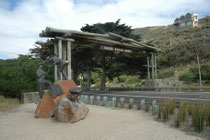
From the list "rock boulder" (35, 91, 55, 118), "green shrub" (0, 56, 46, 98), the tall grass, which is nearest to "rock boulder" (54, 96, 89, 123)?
"rock boulder" (35, 91, 55, 118)

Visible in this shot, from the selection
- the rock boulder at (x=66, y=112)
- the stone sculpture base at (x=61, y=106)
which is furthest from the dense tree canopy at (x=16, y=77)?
the rock boulder at (x=66, y=112)

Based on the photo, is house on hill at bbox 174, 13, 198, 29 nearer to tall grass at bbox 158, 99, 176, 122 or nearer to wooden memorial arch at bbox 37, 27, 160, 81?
wooden memorial arch at bbox 37, 27, 160, 81

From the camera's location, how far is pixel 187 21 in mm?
54188

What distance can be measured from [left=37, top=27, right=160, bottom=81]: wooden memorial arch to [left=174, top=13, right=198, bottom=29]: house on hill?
1660 inches


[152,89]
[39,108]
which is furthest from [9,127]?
[152,89]

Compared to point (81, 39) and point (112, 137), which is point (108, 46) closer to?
point (81, 39)

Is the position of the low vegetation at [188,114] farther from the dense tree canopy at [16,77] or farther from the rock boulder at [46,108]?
the dense tree canopy at [16,77]

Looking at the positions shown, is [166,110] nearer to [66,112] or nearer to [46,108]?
[66,112]

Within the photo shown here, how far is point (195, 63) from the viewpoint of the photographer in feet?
94.5

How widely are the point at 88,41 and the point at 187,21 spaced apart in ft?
169

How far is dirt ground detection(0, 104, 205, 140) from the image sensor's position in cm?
482

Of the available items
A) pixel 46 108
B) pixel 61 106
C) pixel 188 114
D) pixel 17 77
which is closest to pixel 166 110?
pixel 188 114

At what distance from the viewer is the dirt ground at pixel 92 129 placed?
4816mm

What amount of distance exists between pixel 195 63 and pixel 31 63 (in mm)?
26013
